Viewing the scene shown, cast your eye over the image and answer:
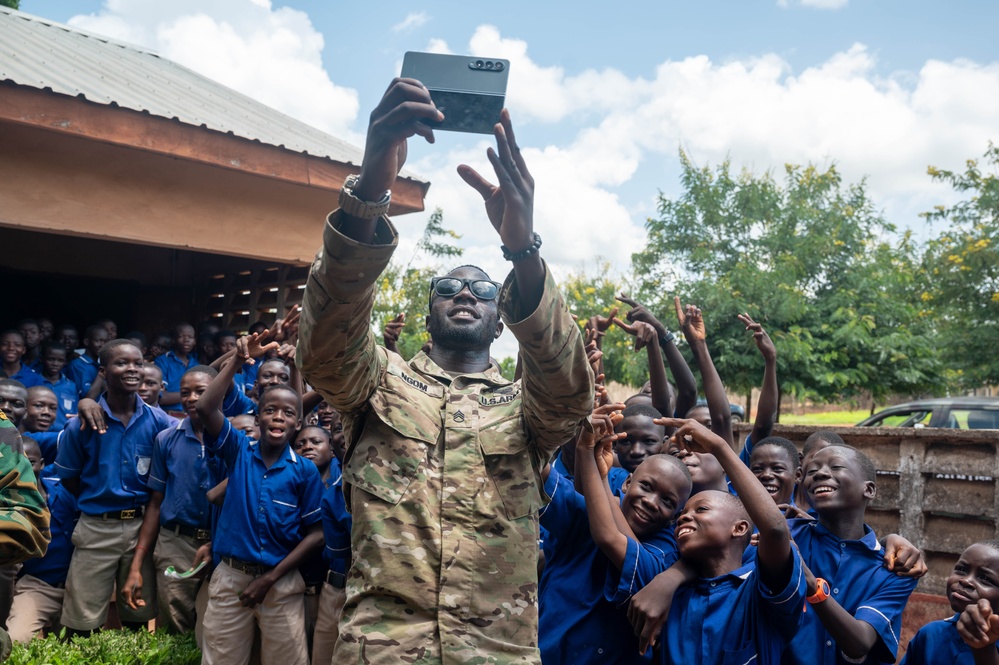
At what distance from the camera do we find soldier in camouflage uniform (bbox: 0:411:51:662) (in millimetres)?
2633

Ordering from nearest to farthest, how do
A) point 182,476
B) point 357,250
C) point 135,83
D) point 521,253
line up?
point 357,250
point 521,253
point 182,476
point 135,83

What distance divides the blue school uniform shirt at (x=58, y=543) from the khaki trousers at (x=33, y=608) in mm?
42

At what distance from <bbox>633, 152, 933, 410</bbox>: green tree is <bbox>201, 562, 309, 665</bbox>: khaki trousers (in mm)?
8233

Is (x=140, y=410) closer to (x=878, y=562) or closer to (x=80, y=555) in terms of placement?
(x=80, y=555)

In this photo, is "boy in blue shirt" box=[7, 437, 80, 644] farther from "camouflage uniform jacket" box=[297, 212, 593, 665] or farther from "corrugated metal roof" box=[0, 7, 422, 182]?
"camouflage uniform jacket" box=[297, 212, 593, 665]

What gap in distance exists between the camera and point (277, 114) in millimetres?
9516

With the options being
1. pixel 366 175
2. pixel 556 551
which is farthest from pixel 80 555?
pixel 366 175

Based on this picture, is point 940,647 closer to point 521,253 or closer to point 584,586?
point 584,586

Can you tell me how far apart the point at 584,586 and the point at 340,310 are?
1611mm

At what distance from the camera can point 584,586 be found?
9.83 ft

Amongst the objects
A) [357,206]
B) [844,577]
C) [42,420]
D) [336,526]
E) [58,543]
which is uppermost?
[357,206]

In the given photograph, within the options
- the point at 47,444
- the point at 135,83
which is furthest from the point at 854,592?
the point at 135,83

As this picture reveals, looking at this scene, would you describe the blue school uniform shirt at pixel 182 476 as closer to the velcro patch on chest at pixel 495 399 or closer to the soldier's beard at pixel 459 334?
the soldier's beard at pixel 459 334

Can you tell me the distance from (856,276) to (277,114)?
8445 mm
